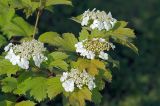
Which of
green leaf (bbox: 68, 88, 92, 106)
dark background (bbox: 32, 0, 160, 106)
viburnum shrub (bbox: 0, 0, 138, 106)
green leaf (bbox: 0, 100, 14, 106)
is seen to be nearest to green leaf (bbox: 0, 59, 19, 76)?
viburnum shrub (bbox: 0, 0, 138, 106)

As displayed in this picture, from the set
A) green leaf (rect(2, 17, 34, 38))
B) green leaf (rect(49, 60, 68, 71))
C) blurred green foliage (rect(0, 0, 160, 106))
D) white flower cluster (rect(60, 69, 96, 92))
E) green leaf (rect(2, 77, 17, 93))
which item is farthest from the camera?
blurred green foliage (rect(0, 0, 160, 106))

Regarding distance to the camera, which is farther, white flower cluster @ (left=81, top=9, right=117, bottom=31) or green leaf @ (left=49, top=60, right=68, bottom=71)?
white flower cluster @ (left=81, top=9, right=117, bottom=31)

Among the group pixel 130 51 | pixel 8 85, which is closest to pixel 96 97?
pixel 8 85

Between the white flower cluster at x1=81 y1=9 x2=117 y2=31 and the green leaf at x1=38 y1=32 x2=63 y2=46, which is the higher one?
the white flower cluster at x1=81 y1=9 x2=117 y2=31

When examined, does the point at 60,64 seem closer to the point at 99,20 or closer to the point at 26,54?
the point at 26,54

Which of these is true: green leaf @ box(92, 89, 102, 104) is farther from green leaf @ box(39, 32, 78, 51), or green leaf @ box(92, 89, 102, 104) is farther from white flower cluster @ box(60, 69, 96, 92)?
green leaf @ box(39, 32, 78, 51)

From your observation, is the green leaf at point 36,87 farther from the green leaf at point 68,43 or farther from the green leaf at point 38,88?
the green leaf at point 68,43
